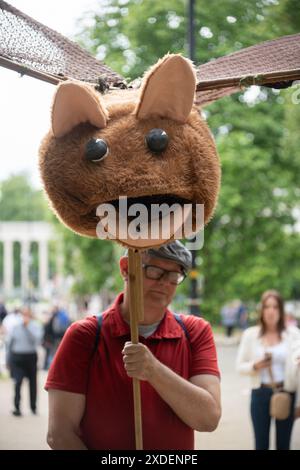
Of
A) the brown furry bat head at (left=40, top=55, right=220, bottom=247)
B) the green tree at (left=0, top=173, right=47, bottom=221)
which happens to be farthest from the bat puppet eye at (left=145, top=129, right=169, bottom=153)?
the green tree at (left=0, top=173, right=47, bottom=221)

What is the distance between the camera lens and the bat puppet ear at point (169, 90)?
2.79 meters

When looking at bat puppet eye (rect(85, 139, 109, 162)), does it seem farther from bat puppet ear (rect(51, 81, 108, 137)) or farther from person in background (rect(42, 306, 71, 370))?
person in background (rect(42, 306, 71, 370))

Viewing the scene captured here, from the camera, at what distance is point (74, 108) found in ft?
9.30

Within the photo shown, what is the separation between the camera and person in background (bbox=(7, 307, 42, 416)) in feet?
44.4

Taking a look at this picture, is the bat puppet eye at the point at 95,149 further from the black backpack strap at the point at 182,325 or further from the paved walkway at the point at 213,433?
the paved walkway at the point at 213,433

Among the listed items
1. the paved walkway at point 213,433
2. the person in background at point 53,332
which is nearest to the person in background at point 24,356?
the paved walkway at point 213,433

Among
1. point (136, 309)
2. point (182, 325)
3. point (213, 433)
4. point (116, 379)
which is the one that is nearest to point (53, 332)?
point (213, 433)

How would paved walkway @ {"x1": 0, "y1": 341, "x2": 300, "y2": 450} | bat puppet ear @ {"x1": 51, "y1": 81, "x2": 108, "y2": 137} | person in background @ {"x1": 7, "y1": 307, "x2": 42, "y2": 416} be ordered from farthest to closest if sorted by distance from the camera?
person in background @ {"x1": 7, "y1": 307, "x2": 42, "y2": 416}, paved walkway @ {"x1": 0, "y1": 341, "x2": 300, "y2": 450}, bat puppet ear @ {"x1": 51, "y1": 81, "x2": 108, "y2": 137}

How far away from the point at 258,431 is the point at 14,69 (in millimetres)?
5401

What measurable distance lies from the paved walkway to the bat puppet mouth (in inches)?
258

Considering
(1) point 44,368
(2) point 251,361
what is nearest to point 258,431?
(2) point 251,361

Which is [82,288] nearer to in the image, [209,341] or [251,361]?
[251,361]

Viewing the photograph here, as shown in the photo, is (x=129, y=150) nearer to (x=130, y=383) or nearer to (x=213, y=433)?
(x=130, y=383)

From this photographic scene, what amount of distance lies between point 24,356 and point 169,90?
37.5 ft
